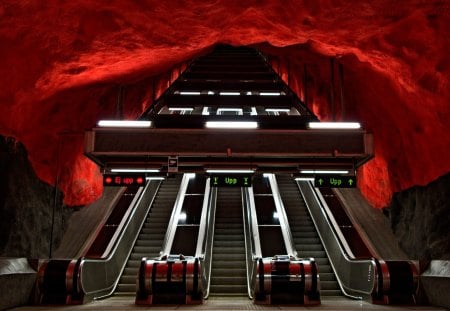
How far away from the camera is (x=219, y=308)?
26.9 ft

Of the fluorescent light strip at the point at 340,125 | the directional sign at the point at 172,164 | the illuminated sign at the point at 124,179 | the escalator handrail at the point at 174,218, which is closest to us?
the fluorescent light strip at the point at 340,125

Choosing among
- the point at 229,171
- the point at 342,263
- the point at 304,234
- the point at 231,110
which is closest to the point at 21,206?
the point at 229,171

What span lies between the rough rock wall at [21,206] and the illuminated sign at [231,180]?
152 inches

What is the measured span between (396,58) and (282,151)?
3183 mm

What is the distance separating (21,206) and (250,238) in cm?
576

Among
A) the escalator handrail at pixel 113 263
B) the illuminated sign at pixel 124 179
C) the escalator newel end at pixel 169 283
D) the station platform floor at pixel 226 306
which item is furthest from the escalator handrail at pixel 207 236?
the illuminated sign at pixel 124 179

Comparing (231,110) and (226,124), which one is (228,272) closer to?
(226,124)

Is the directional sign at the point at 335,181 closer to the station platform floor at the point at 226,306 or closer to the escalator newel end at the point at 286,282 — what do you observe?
the escalator newel end at the point at 286,282

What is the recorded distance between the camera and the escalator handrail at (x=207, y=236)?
10.3 m

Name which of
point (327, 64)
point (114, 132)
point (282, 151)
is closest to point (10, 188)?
point (114, 132)

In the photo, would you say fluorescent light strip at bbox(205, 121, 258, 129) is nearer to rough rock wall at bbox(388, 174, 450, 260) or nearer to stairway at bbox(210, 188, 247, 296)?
stairway at bbox(210, 188, 247, 296)

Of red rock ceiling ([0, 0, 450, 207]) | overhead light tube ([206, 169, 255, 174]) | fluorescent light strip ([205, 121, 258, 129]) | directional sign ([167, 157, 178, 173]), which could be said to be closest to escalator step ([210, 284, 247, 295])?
overhead light tube ([206, 169, 255, 174])

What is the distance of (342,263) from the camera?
10.9 meters

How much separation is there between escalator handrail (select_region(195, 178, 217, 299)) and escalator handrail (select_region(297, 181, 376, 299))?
3100 mm
